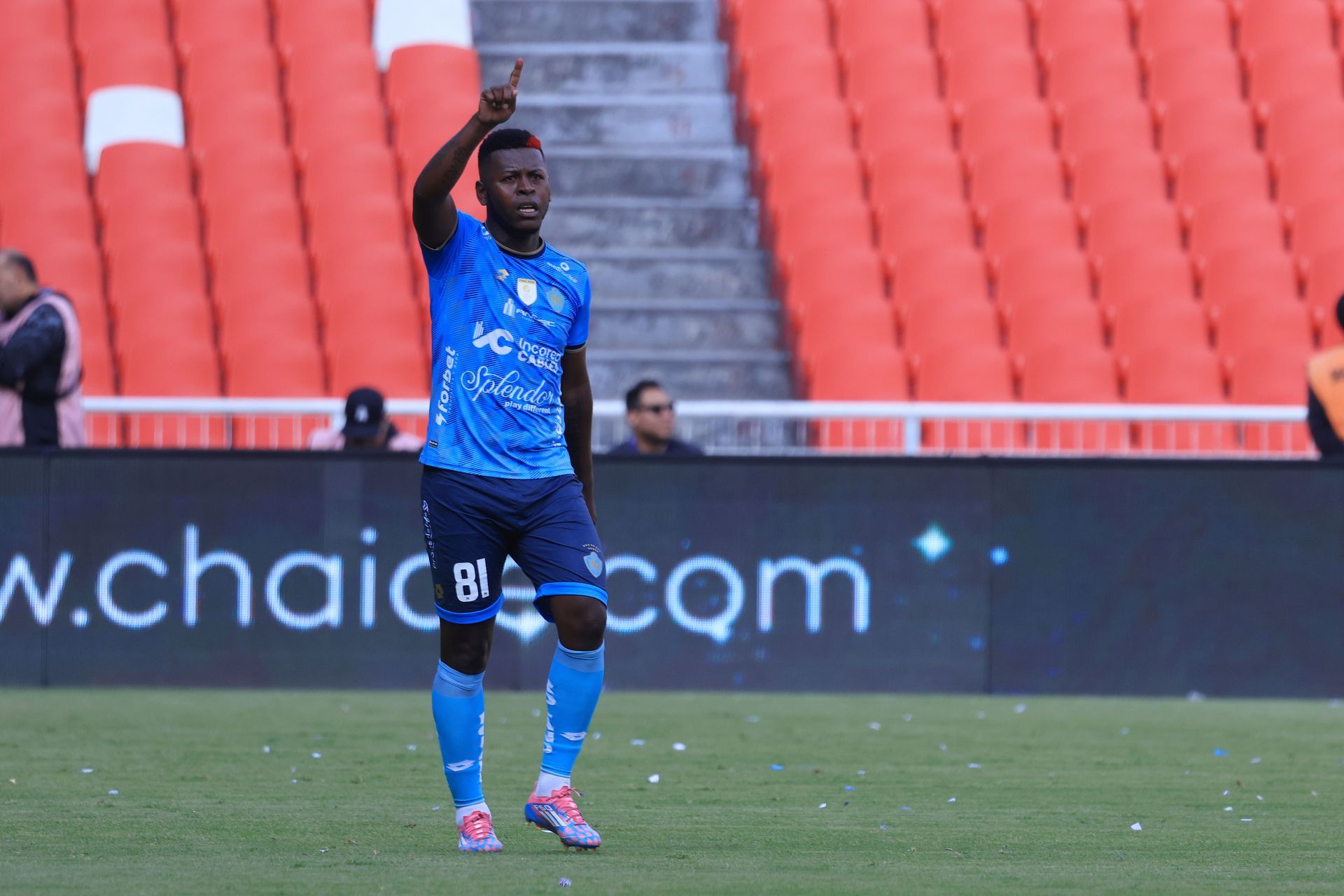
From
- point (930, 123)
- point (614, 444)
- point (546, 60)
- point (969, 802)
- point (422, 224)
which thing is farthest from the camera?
point (546, 60)

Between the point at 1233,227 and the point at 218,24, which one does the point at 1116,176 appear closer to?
the point at 1233,227

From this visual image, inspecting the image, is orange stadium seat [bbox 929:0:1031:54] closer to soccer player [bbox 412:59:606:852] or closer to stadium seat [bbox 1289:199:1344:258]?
stadium seat [bbox 1289:199:1344:258]

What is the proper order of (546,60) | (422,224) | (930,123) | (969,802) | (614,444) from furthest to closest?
(546,60), (930,123), (614,444), (969,802), (422,224)

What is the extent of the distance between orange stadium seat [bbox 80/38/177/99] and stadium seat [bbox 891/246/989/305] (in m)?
6.06

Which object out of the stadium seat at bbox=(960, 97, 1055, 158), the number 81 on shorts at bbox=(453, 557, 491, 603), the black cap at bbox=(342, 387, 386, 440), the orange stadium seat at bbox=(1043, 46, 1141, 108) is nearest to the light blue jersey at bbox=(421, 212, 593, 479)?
the number 81 on shorts at bbox=(453, 557, 491, 603)

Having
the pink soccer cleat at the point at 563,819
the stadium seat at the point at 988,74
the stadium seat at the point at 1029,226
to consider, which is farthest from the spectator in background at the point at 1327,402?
the stadium seat at the point at 988,74

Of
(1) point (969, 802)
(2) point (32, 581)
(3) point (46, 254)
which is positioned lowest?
(1) point (969, 802)

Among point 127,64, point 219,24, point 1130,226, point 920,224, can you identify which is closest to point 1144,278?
point 1130,226

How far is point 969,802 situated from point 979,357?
7.55 m

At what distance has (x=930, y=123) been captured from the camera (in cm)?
1491

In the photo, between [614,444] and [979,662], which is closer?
[979,662]

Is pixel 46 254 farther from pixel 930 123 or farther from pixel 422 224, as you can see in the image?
pixel 422 224

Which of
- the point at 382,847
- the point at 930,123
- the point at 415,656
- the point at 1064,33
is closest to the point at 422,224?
the point at 382,847

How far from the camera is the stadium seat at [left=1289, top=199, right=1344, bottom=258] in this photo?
14.0m
